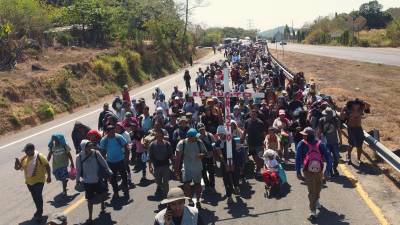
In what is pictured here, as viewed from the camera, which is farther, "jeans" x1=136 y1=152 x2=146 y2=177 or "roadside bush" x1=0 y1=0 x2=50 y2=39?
"roadside bush" x1=0 y1=0 x2=50 y2=39

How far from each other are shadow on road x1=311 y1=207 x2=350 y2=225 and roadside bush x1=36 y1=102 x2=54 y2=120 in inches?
786

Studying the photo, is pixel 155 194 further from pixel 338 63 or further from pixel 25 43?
pixel 338 63

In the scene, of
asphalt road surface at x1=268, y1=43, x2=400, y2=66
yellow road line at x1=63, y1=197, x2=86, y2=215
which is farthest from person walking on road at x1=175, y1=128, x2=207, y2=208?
asphalt road surface at x1=268, y1=43, x2=400, y2=66

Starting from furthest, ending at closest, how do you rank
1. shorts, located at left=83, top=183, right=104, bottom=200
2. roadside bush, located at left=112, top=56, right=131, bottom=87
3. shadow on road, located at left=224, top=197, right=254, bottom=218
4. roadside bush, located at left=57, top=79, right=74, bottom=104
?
roadside bush, located at left=112, top=56, right=131, bottom=87
roadside bush, located at left=57, top=79, right=74, bottom=104
shadow on road, located at left=224, top=197, right=254, bottom=218
shorts, located at left=83, top=183, right=104, bottom=200

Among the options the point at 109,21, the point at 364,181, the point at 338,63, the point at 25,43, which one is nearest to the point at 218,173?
the point at 364,181

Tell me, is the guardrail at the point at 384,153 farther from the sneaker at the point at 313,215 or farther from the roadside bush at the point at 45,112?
the roadside bush at the point at 45,112

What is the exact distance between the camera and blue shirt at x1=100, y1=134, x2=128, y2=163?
10891mm

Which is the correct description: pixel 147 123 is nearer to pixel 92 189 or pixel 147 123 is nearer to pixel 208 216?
pixel 92 189

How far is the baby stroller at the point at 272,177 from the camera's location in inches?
431

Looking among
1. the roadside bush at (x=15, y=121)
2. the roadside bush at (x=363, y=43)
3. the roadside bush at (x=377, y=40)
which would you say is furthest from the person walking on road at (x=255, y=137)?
the roadside bush at (x=363, y=43)

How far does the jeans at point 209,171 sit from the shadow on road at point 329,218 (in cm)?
Answer: 281

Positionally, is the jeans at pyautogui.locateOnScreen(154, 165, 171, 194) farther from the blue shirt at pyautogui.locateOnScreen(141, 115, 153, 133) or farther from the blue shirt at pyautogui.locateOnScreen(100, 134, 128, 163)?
the blue shirt at pyautogui.locateOnScreen(141, 115, 153, 133)

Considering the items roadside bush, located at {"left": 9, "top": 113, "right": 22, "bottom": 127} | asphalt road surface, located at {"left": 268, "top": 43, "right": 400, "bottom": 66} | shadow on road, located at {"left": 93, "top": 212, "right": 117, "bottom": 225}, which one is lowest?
roadside bush, located at {"left": 9, "top": 113, "right": 22, "bottom": 127}

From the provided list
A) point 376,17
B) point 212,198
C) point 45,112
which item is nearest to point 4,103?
point 45,112
